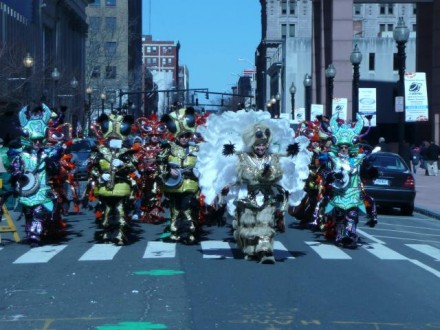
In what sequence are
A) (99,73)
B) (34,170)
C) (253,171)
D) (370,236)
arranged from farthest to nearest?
(99,73), (370,236), (34,170), (253,171)

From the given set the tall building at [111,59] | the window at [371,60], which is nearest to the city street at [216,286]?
the tall building at [111,59]

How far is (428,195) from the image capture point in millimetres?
32375

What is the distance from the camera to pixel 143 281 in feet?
43.1

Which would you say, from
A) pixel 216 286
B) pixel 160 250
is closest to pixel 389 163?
pixel 160 250

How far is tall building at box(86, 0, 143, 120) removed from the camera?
7706cm

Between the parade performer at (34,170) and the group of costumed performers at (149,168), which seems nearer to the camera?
the parade performer at (34,170)

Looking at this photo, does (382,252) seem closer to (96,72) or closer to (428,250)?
(428,250)

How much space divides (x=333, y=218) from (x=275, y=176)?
9.68 ft

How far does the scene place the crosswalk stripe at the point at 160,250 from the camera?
52.2 feet

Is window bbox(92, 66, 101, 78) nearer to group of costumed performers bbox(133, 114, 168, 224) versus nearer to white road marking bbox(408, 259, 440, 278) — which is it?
group of costumed performers bbox(133, 114, 168, 224)

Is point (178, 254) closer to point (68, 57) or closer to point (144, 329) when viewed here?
point (144, 329)

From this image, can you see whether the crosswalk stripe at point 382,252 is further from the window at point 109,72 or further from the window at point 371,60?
the window at point 371,60

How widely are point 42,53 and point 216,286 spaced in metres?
61.6

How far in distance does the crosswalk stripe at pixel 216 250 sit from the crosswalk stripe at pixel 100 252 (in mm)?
1441
